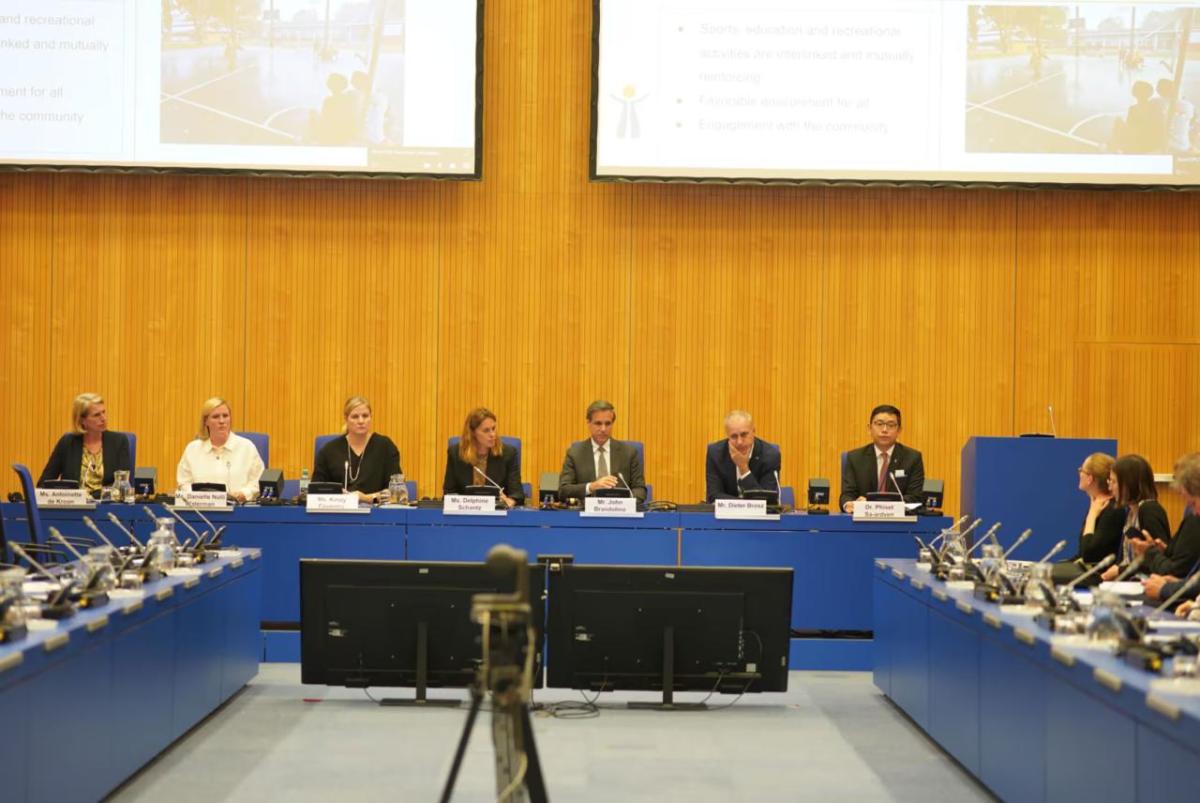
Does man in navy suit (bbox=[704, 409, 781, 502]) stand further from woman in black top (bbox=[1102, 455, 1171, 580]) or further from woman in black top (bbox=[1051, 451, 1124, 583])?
woman in black top (bbox=[1102, 455, 1171, 580])

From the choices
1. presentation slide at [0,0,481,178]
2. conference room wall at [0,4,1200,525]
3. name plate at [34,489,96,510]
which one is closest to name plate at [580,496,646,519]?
conference room wall at [0,4,1200,525]

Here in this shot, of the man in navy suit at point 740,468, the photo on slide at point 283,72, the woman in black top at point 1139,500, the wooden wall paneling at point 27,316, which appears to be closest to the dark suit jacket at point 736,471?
the man in navy suit at point 740,468

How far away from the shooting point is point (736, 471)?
306 inches

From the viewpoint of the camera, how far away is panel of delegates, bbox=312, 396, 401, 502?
24.9 feet

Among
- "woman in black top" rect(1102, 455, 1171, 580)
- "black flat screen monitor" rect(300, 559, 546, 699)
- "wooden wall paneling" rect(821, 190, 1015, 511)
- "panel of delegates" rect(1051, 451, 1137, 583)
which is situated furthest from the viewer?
"wooden wall paneling" rect(821, 190, 1015, 511)

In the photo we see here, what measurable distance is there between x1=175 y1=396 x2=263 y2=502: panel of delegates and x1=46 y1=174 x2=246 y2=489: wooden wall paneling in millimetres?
1354

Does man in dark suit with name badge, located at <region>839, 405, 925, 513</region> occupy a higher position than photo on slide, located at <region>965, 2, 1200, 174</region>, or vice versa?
photo on slide, located at <region>965, 2, 1200, 174</region>

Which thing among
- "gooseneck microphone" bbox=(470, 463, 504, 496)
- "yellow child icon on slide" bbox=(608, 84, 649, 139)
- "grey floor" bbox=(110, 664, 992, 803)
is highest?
"yellow child icon on slide" bbox=(608, 84, 649, 139)

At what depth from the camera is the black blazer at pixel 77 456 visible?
7562 mm

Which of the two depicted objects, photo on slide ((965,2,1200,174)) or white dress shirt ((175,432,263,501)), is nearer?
white dress shirt ((175,432,263,501))

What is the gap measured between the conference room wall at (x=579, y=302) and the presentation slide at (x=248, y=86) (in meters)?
0.35

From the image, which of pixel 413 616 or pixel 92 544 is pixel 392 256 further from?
pixel 413 616

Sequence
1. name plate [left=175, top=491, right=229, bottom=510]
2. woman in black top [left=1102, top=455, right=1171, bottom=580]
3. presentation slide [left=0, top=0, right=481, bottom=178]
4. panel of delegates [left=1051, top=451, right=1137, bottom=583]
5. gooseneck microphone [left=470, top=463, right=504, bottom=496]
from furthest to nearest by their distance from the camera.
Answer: presentation slide [left=0, top=0, right=481, bottom=178], gooseneck microphone [left=470, top=463, right=504, bottom=496], name plate [left=175, top=491, right=229, bottom=510], panel of delegates [left=1051, top=451, right=1137, bottom=583], woman in black top [left=1102, top=455, right=1171, bottom=580]

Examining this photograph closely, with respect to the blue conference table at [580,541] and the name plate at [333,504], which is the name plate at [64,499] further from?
the name plate at [333,504]
